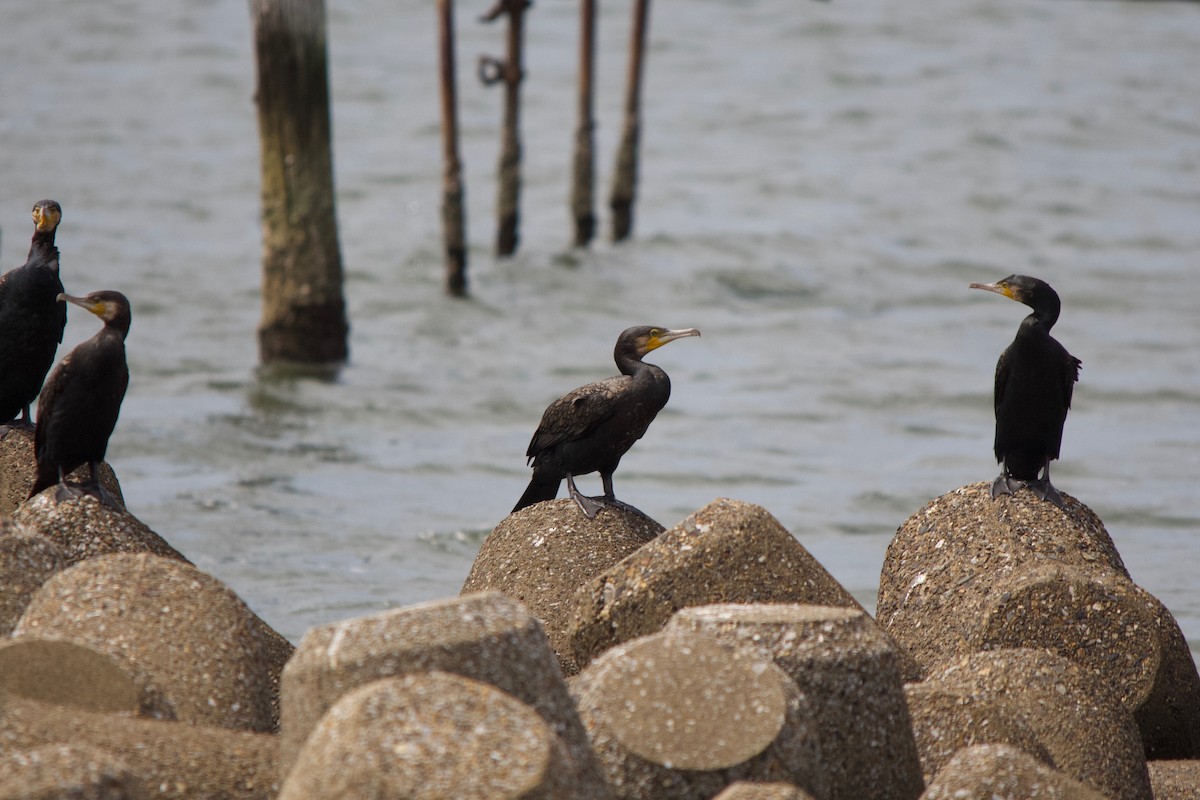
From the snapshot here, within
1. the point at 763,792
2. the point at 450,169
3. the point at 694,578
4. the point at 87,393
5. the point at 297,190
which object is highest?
the point at 87,393

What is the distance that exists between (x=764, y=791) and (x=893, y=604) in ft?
7.93

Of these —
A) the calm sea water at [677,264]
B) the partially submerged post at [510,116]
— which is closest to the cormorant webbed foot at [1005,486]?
the calm sea water at [677,264]

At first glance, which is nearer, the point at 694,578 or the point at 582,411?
the point at 694,578

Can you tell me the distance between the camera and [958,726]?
4.54 metres

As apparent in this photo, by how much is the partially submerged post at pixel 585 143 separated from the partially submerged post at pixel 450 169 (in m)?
1.74

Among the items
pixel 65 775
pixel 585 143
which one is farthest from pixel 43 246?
pixel 585 143

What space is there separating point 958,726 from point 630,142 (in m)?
13.8

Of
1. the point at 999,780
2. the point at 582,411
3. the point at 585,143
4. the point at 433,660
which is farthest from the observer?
the point at 585,143

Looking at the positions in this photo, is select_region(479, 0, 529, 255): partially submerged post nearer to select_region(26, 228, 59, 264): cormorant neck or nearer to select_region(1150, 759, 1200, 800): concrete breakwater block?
select_region(26, 228, 59, 264): cormorant neck

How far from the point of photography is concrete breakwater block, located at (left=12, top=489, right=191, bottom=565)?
5055mm

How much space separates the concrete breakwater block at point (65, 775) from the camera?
10.6 ft

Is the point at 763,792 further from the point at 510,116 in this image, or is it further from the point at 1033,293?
the point at 510,116

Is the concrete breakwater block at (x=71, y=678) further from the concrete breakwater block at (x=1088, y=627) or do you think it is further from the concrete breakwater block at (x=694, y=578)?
the concrete breakwater block at (x=1088, y=627)

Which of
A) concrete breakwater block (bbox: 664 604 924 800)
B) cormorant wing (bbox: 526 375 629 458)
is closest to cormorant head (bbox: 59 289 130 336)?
cormorant wing (bbox: 526 375 629 458)
